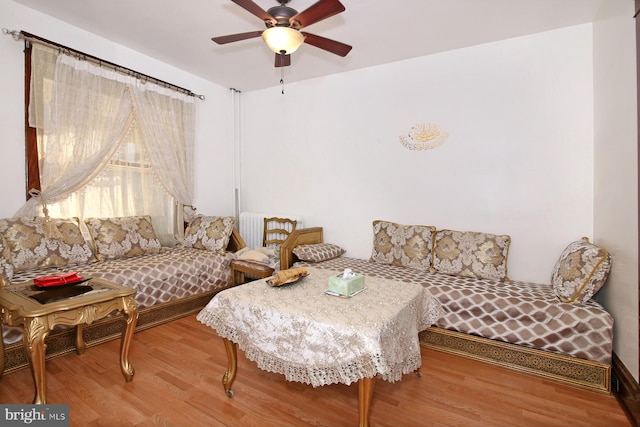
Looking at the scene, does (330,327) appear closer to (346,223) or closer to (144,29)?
(346,223)

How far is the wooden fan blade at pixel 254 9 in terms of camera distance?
1.89 m

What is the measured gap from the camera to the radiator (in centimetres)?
447

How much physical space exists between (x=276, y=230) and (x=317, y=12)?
2.77 metres

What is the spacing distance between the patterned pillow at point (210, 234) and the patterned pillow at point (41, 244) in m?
1.07

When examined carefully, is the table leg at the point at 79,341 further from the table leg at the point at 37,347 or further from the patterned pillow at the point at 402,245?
the patterned pillow at the point at 402,245

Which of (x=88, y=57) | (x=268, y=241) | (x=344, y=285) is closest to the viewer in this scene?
(x=344, y=285)

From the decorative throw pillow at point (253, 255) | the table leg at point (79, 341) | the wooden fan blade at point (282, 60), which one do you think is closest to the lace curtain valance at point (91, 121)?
the decorative throw pillow at point (253, 255)

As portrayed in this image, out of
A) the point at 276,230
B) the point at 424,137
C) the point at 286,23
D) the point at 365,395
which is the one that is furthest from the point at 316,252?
the point at 286,23

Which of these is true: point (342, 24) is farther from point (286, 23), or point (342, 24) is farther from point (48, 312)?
point (48, 312)

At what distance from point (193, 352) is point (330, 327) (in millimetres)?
1590

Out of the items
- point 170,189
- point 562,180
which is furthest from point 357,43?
point 170,189

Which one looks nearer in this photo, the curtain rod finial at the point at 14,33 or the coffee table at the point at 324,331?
the coffee table at the point at 324,331

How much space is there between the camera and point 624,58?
208cm

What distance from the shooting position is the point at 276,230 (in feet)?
14.0
